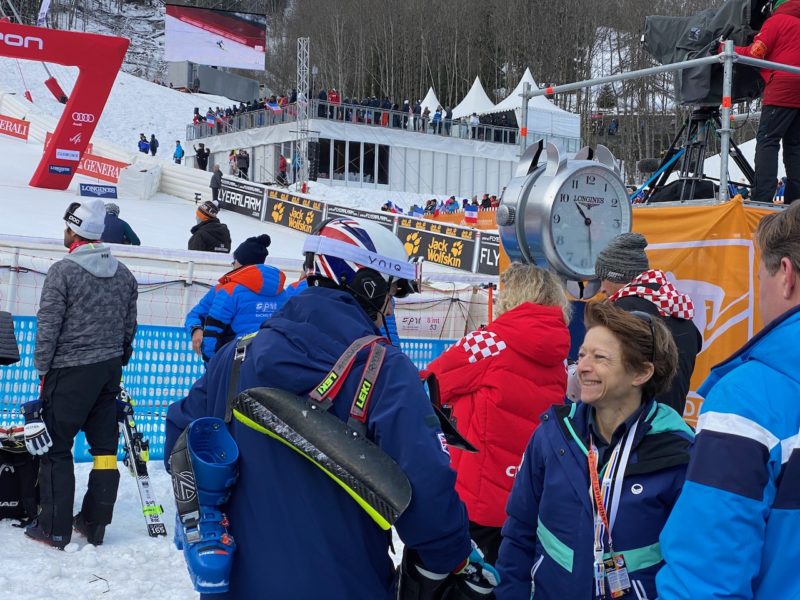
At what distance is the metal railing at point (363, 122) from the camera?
4441cm

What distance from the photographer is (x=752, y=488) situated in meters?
1.62

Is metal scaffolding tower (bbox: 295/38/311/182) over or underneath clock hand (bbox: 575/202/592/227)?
over

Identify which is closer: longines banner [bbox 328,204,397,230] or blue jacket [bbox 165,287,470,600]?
blue jacket [bbox 165,287,470,600]

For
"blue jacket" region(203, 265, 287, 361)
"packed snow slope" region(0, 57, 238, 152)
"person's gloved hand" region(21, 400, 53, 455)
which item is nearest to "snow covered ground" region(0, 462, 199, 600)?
"person's gloved hand" region(21, 400, 53, 455)

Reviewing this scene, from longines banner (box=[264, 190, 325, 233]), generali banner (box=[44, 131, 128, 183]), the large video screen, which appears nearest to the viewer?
longines banner (box=[264, 190, 325, 233])

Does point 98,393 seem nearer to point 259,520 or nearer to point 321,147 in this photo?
point 259,520

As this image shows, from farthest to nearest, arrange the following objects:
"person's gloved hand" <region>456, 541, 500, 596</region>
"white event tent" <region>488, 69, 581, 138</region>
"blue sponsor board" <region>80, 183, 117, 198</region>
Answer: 1. "white event tent" <region>488, 69, 581, 138</region>
2. "blue sponsor board" <region>80, 183, 117, 198</region>
3. "person's gloved hand" <region>456, 541, 500, 596</region>

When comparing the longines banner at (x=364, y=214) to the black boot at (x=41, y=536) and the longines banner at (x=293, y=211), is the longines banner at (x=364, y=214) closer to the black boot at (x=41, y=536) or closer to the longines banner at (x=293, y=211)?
the longines banner at (x=293, y=211)

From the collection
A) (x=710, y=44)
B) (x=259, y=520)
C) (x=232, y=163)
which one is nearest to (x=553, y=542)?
(x=259, y=520)

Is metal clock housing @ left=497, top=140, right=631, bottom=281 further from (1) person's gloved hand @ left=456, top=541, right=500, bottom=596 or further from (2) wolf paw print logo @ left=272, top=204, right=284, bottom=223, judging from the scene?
(2) wolf paw print logo @ left=272, top=204, right=284, bottom=223

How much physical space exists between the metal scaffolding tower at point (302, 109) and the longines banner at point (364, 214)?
607 inches

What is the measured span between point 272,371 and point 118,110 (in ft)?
206

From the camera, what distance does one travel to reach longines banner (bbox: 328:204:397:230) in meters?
23.7

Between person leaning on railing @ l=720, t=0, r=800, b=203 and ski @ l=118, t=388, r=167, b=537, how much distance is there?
4467 mm
